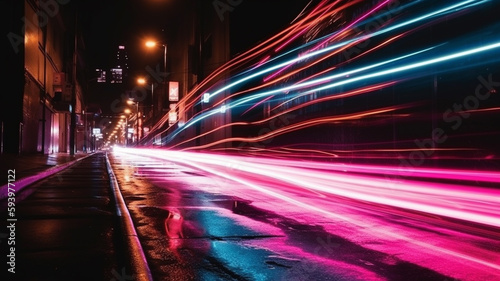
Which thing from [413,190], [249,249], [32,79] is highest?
[32,79]

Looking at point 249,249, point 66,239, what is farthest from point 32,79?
point 249,249

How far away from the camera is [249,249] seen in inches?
215

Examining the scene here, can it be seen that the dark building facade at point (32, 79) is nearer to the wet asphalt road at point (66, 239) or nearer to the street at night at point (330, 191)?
the street at night at point (330, 191)

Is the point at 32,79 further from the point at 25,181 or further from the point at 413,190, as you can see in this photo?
the point at 413,190

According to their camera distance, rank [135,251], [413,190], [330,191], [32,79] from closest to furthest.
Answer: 1. [135,251]
2. [413,190]
3. [330,191]
4. [32,79]

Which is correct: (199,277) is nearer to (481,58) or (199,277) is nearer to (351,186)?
(351,186)

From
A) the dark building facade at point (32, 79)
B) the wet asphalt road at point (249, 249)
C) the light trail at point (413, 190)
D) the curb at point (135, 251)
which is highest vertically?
the dark building facade at point (32, 79)

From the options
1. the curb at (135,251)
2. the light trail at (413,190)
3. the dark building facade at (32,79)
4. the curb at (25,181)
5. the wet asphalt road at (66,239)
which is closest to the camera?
the curb at (135,251)

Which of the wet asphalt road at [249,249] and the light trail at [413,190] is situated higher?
the light trail at [413,190]

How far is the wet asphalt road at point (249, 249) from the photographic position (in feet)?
14.8

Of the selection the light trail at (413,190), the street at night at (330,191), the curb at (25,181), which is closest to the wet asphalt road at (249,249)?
the street at night at (330,191)

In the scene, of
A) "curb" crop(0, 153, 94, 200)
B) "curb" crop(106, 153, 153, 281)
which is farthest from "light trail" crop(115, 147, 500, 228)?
"curb" crop(0, 153, 94, 200)

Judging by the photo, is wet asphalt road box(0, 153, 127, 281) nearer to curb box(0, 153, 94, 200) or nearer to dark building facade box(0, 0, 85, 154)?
curb box(0, 153, 94, 200)

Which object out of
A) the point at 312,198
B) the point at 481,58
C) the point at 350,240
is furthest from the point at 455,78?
the point at 350,240
